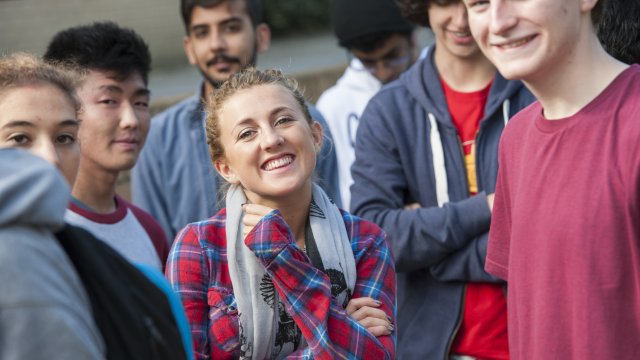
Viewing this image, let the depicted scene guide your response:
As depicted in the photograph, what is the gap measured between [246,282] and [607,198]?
1050 millimetres

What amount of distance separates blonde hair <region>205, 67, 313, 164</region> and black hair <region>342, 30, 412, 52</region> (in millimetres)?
2155

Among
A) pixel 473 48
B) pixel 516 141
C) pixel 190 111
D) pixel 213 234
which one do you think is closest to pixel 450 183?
pixel 473 48

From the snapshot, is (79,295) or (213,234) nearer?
(79,295)

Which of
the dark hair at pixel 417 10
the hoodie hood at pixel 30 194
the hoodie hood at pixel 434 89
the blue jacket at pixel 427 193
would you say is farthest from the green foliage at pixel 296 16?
the hoodie hood at pixel 30 194

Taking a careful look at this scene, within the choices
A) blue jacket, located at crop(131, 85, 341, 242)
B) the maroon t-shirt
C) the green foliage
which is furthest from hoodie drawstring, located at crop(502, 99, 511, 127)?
the green foliage

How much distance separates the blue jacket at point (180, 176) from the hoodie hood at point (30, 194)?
2615mm

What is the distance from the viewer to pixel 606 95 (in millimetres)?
2391

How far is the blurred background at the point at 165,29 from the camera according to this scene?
43.8ft

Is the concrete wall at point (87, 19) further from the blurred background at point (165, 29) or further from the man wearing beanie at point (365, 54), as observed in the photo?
the man wearing beanie at point (365, 54)

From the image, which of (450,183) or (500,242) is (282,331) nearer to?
(500,242)

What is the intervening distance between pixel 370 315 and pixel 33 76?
1223mm

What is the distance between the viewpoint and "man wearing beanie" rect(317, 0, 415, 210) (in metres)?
5.21

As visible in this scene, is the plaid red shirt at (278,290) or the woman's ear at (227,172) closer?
the plaid red shirt at (278,290)

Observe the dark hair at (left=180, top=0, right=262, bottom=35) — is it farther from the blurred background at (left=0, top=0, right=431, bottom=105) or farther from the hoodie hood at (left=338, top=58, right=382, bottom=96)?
the blurred background at (left=0, top=0, right=431, bottom=105)
